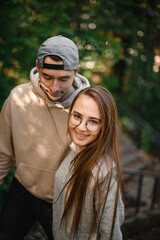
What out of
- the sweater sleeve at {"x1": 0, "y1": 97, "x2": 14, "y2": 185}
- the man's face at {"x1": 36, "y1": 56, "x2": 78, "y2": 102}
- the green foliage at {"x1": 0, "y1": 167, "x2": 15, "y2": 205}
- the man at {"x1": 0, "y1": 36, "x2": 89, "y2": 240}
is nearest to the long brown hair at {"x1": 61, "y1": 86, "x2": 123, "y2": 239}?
A: the man's face at {"x1": 36, "y1": 56, "x2": 78, "y2": 102}

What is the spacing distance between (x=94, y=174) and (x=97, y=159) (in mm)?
118

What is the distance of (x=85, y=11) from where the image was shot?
3.51 meters

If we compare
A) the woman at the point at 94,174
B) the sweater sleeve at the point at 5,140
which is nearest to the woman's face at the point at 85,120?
the woman at the point at 94,174

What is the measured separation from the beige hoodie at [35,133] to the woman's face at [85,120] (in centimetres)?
33

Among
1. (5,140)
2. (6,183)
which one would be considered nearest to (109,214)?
(5,140)

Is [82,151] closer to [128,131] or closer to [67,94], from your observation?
[67,94]

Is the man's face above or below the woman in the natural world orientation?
above

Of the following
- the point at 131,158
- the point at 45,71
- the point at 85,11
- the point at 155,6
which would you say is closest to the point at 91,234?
the point at 45,71

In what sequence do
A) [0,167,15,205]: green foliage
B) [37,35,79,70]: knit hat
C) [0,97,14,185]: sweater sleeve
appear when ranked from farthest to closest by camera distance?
1. [0,167,15,205]: green foliage
2. [0,97,14,185]: sweater sleeve
3. [37,35,79,70]: knit hat

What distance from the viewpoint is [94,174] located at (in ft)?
5.28

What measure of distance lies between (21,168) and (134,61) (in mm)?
9183

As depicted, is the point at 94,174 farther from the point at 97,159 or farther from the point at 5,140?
the point at 5,140

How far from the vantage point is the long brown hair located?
63.5 inches

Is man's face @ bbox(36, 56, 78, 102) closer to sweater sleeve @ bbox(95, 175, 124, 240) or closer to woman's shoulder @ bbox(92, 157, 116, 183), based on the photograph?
woman's shoulder @ bbox(92, 157, 116, 183)
